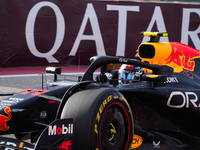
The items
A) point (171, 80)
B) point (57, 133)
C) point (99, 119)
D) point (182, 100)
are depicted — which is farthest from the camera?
point (171, 80)

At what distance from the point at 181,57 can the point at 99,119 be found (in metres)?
2.33

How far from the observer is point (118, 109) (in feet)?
11.1

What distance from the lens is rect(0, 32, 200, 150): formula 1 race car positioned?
2965 millimetres

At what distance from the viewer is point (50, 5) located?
12.2 m

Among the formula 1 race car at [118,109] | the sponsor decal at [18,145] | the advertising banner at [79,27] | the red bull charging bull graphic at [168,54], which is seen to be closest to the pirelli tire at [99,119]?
the formula 1 race car at [118,109]

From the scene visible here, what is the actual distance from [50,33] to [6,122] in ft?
28.5

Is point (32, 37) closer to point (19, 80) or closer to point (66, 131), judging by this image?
point (19, 80)

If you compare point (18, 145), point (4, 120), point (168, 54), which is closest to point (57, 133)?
point (18, 145)

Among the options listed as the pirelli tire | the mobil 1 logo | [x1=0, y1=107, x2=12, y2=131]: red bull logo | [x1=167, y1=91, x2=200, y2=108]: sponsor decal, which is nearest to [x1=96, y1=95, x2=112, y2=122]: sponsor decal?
the pirelli tire

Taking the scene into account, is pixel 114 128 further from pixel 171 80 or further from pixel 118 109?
pixel 171 80

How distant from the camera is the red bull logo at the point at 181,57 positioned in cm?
490

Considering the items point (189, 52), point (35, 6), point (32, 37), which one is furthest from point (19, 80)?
point (189, 52)

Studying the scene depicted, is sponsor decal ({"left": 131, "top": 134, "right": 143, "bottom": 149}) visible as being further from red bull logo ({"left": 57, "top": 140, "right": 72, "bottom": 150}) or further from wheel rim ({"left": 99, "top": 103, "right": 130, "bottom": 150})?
red bull logo ({"left": 57, "top": 140, "right": 72, "bottom": 150})

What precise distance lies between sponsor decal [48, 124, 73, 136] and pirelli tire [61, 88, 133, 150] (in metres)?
0.04
